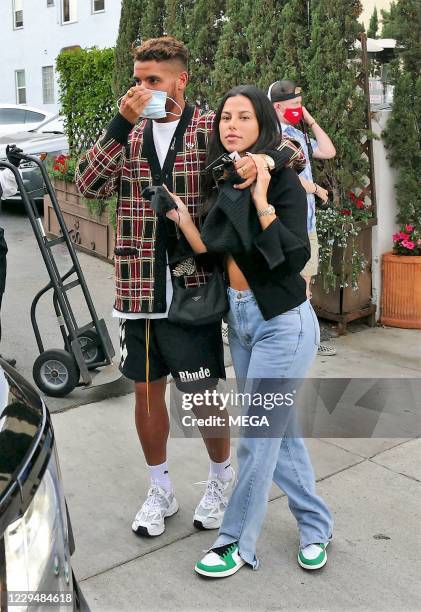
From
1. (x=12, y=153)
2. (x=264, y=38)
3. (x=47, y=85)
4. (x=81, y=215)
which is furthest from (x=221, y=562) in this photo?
(x=47, y=85)

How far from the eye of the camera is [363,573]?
312cm

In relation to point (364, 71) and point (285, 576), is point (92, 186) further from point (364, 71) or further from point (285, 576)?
point (364, 71)

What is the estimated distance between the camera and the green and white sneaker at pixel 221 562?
305 centimetres

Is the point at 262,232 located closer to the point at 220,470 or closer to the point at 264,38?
the point at 220,470

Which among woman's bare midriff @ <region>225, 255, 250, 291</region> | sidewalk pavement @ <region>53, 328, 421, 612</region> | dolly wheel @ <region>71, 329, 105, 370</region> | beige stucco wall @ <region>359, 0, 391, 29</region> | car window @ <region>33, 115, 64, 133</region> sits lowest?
sidewalk pavement @ <region>53, 328, 421, 612</region>

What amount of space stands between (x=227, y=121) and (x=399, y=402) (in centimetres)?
266

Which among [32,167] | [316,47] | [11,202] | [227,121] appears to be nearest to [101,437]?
[227,121]

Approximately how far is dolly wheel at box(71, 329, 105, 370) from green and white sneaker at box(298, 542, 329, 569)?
218cm

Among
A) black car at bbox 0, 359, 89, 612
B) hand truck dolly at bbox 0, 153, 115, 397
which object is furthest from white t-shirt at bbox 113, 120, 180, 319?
hand truck dolly at bbox 0, 153, 115, 397

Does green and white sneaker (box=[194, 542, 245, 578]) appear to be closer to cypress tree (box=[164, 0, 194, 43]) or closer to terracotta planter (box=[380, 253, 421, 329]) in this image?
terracotta planter (box=[380, 253, 421, 329])

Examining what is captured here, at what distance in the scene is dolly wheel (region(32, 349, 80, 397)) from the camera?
4746 mm

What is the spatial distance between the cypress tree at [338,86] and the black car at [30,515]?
175 inches

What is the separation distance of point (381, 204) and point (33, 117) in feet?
31.6

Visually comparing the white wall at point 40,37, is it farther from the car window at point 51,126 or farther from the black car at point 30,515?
the black car at point 30,515
